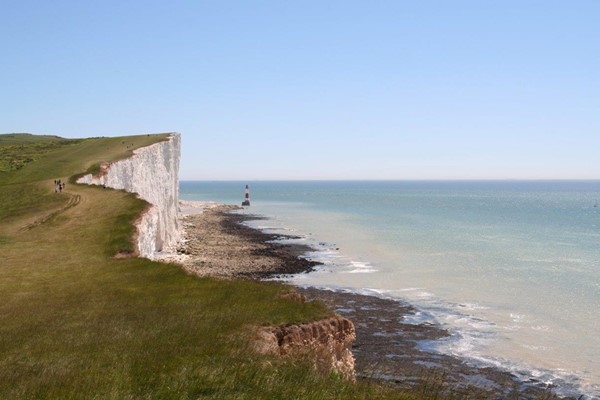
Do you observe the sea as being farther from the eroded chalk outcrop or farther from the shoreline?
the eroded chalk outcrop

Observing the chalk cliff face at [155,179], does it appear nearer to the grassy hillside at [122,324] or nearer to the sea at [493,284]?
the sea at [493,284]

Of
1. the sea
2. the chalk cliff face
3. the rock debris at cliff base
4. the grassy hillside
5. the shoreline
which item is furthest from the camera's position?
the chalk cliff face

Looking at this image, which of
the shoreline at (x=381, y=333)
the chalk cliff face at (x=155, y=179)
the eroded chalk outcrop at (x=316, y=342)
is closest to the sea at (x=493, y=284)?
the shoreline at (x=381, y=333)

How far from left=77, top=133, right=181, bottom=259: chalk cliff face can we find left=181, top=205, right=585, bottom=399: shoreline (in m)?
3.08

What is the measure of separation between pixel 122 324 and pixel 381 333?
55.0 ft

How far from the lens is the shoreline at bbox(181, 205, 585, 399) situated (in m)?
21.5

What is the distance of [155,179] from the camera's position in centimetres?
6003

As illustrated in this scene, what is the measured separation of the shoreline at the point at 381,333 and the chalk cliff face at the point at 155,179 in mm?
3084

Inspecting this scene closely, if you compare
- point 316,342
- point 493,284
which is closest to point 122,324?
point 316,342

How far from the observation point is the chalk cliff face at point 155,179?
5038 cm

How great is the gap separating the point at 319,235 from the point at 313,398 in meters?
73.2

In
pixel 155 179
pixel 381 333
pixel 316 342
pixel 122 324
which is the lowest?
pixel 381 333

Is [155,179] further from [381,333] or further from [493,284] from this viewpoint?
[381,333]

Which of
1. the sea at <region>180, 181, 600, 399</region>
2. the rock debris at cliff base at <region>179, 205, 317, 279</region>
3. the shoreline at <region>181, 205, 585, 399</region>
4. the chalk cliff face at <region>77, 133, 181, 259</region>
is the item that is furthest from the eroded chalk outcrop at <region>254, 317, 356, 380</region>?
the chalk cliff face at <region>77, 133, 181, 259</region>
